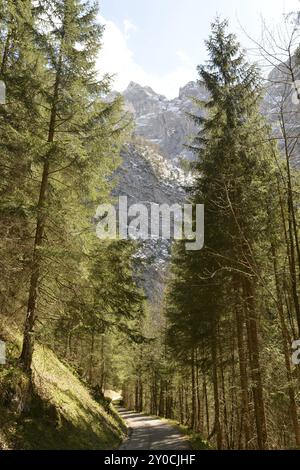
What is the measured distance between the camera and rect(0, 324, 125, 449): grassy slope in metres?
10.4

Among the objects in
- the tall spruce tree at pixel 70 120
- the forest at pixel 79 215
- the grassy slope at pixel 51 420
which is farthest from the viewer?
the tall spruce tree at pixel 70 120

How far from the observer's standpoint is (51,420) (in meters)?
12.1

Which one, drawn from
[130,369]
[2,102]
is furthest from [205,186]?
[130,369]

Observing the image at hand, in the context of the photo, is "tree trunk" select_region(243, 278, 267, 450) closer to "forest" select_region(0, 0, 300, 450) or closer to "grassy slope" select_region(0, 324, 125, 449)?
"forest" select_region(0, 0, 300, 450)

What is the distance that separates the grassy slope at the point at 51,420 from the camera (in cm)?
1037

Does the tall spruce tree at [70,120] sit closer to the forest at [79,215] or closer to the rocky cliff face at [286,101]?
the forest at [79,215]
